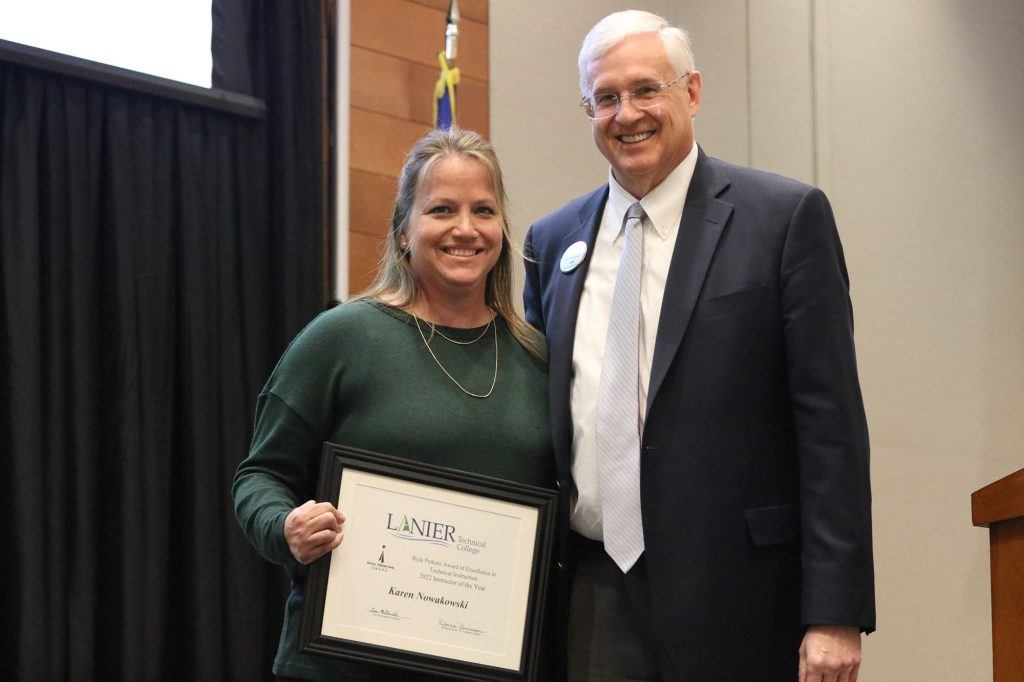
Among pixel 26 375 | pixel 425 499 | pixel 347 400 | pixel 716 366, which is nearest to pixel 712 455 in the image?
pixel 716 366

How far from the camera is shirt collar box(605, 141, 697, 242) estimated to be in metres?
2.00

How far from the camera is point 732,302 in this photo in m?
1.84

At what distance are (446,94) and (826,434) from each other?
7.60 feet

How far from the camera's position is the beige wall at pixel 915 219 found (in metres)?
4.81

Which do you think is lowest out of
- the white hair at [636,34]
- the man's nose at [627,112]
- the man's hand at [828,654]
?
the man's hand at [828,654]

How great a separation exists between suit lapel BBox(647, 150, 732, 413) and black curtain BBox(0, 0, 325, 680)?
1.89 meters

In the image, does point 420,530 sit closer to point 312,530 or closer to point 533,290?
point 312,530

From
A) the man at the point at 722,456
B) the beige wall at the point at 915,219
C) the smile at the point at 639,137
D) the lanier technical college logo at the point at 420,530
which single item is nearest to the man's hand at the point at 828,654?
the man at the point at 722,456

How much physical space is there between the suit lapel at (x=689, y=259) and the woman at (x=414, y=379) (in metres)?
0.26

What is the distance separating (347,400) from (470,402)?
8.1 inches

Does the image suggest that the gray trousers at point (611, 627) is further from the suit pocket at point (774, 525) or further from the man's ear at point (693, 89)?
the man's ear at point (693, 89)

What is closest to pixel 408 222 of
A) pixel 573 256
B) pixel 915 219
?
pixel 573 256

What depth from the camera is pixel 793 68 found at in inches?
194
